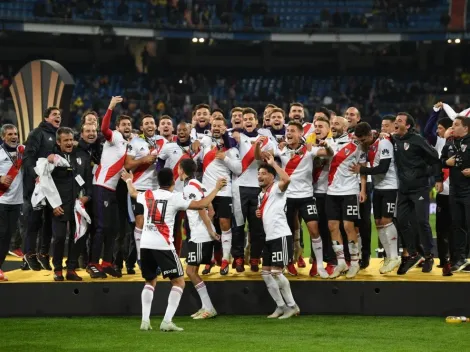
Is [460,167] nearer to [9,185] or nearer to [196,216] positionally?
[196,216]

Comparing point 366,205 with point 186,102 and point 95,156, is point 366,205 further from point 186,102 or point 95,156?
point 186,102

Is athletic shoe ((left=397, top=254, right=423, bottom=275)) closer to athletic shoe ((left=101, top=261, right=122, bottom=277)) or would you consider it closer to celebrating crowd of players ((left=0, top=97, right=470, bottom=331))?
celebrating crowd of players ((left=0, top=97, right=470, bottom=331))

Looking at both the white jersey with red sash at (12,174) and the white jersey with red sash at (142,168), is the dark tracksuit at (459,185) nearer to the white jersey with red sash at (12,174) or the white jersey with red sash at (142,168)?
the white jersey with red sash at (142,168)

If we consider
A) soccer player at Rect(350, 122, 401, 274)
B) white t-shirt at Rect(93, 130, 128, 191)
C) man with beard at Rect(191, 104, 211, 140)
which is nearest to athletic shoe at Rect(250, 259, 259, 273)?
soccer player at Rect(350, 122, 401, 274)

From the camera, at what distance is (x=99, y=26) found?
36.0 meters

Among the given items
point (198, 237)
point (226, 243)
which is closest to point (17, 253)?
point (226, 243)

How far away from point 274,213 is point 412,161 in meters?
2.07

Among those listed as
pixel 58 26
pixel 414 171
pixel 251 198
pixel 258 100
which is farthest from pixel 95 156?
pixel 258 100

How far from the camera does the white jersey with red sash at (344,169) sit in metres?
12.8

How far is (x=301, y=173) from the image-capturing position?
12.9 meters

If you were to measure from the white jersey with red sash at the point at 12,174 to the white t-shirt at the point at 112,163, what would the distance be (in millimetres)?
1142

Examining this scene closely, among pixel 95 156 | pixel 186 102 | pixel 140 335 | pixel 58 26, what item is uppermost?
pixel 58 26

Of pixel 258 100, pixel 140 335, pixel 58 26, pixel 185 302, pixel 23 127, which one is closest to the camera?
pixel 140 335

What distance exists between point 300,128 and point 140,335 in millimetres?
3714
